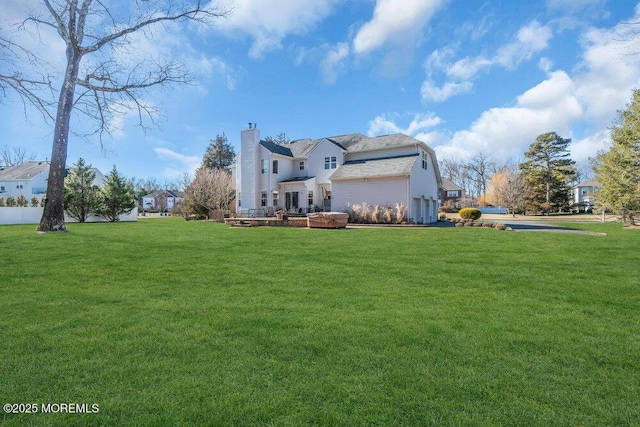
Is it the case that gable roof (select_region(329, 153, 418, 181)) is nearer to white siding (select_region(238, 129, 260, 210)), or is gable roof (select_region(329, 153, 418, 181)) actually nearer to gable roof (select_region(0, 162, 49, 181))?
white siding (select_region(238, 129, 260, 210))

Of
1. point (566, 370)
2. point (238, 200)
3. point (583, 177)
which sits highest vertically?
point (583, 177)

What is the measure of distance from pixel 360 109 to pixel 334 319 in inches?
786

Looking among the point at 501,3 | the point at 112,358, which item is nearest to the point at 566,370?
the point at 112,358

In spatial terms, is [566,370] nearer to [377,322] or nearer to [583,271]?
[377,322]

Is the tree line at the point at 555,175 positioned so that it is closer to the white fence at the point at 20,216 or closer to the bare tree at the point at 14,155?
the white fence at the point at 20,216

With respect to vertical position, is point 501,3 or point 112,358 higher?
point 501,3

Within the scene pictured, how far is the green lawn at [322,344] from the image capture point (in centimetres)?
210

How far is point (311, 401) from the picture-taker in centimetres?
216

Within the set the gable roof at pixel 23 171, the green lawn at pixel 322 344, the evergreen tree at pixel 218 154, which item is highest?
the evergreen tree at pixel 218 154

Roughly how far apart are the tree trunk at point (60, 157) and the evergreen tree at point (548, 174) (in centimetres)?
4739

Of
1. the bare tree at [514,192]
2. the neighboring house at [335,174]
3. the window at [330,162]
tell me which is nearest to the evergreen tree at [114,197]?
the neighboring house at [335,174]

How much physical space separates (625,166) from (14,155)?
78455 mm

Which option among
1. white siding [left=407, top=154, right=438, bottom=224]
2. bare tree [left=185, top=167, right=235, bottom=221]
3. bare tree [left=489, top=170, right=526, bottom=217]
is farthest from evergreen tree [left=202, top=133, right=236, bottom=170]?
bare tree [left=489, top=170, right=526, bottom=217]

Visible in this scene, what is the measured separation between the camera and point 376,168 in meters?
22.1
